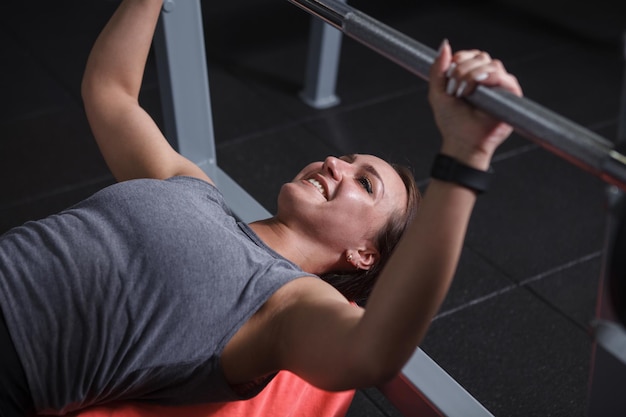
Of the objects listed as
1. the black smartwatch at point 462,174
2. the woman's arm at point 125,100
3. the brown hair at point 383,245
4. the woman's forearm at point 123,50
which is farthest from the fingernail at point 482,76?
the woman's forearm at point 123,50

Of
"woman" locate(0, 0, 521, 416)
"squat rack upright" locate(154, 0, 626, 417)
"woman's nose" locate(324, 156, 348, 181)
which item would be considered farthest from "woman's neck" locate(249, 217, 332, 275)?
"squat rack upright" locate(154, 0, 626, 417)

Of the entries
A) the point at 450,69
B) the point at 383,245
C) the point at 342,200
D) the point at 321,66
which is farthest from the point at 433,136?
the point at 450,69

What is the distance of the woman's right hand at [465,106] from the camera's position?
1116 mm

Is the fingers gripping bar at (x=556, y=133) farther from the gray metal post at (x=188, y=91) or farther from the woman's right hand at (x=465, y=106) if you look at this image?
the gray metal post at (x=188, y=91)

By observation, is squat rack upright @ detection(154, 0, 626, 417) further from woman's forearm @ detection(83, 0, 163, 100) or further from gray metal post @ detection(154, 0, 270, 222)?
woman's forearm @ detection(83, 0, 163, 100)

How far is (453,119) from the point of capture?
1.14m

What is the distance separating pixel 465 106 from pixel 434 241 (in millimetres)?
184

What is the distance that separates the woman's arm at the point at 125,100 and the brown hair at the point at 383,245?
0.38m

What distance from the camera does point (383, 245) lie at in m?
1.78

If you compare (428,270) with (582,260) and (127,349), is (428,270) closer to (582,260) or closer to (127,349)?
(127,349)

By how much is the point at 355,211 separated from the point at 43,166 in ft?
6.10

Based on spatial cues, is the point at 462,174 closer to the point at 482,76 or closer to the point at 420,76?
the point at 482,76

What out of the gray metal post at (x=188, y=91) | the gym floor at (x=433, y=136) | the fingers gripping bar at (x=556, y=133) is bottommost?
the gym floor at (x=433, y=136)

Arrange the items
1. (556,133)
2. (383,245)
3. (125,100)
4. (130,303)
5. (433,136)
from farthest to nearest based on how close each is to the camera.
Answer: (433,136), (125,100), (383,245), (130,303), (556,133)
